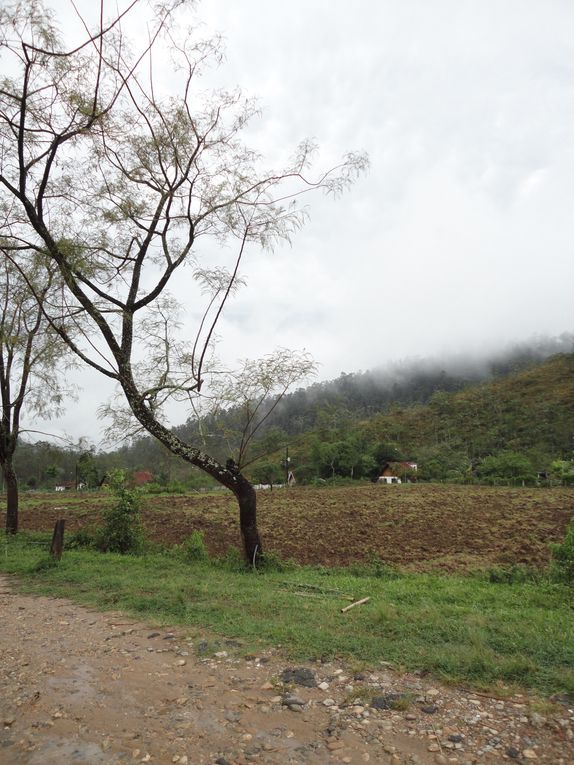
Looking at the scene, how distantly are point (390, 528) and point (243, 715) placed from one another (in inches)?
586

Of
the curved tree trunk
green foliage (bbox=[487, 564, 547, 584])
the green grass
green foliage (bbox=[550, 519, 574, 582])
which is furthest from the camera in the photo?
the curved tree trunk

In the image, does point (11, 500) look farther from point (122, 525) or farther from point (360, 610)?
point (360, 610)

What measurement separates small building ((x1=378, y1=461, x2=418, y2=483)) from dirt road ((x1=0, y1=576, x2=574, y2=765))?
2050 inches

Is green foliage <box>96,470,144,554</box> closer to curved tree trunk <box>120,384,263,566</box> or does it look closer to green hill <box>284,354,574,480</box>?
curved tree trunk <box>120,384,263,566</box>

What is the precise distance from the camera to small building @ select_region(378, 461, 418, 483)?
2145 inches

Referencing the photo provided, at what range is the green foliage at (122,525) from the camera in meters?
11.5

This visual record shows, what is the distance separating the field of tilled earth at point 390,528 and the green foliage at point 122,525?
198cm

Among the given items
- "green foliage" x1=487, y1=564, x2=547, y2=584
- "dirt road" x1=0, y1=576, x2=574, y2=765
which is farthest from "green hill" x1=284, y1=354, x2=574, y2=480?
"dirt road" x1=0, y1=576, x2=574, y2=765

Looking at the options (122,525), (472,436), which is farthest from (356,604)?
(472,436)

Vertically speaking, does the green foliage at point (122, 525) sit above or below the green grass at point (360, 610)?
above

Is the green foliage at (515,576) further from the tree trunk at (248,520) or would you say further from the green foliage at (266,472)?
the green foliage at (266,472)

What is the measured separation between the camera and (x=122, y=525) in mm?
11578

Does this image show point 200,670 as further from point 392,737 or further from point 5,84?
point 5,84

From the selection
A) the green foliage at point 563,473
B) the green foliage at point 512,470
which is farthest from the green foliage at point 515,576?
the green foliage at point 512,470
